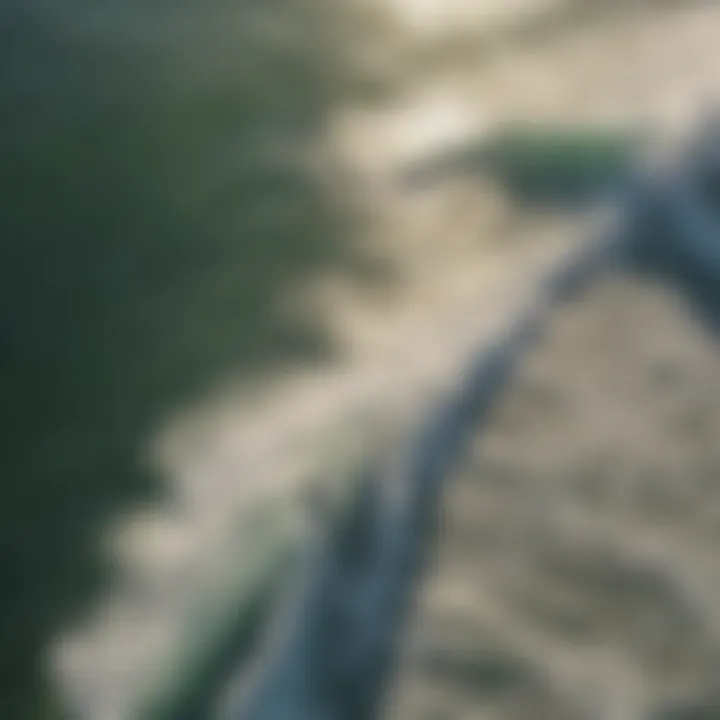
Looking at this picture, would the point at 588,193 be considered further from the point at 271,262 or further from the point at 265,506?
the point at 265,506

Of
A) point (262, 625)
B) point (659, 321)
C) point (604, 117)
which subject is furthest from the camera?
point (604, 117)

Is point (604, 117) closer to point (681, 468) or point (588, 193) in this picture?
point (588, 193)

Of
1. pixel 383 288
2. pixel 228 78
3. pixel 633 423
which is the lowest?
pixel 633 423

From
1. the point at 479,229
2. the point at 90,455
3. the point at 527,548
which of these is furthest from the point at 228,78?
the point at 527,548

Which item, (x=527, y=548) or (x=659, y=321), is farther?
(x=659, y=321)

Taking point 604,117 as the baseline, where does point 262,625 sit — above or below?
below

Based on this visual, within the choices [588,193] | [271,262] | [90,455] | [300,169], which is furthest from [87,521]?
[588,193]

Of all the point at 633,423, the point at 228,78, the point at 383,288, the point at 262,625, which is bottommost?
the point at 262,625

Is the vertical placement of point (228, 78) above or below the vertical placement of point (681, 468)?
above

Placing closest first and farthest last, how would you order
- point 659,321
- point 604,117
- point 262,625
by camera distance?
point 262,625 → point 659,321 → point 604,117
